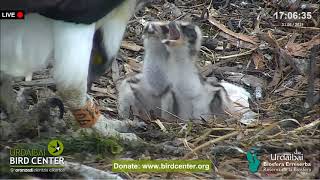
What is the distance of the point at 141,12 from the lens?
13.3 feet

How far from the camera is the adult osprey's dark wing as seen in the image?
3.82 meters

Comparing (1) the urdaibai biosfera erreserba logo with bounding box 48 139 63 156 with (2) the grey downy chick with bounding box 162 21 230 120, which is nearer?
(1) the urdaibai biosfera erreserba logo with bounding box 48 139 63 156

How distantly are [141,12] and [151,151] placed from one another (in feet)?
1.96

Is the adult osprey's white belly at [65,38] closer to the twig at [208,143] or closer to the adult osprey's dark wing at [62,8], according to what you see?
the adult osprey's dark wing at [62,8]

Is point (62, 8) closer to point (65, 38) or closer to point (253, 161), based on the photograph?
point (65, 38)

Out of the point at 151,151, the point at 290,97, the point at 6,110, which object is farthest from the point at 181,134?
the point at 6,110

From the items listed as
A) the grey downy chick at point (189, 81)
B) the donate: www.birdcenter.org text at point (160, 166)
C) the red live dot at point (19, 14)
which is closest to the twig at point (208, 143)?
the donate: www.birdcenter.org text at point (160, 166)

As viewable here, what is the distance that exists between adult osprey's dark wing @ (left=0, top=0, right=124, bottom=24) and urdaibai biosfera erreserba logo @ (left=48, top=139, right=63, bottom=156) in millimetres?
504

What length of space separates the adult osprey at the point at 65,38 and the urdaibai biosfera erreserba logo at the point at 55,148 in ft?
0.65

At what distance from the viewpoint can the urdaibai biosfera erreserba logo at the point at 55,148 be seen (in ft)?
12.8

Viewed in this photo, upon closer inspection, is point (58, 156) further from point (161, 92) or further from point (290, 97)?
point (290, 97)

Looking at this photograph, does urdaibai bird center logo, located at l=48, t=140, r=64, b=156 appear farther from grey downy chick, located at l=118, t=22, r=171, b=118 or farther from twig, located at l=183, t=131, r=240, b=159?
twig, located at l=183, t=131, r=240, b=159

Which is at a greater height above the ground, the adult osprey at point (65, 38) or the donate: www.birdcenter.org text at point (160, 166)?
the adult osprey at point (65, 38)

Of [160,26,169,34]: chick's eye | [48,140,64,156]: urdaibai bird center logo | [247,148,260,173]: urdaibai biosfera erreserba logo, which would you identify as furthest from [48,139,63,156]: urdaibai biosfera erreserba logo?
[247,148,260,173]: urdaibai biosfera erreserba logo
